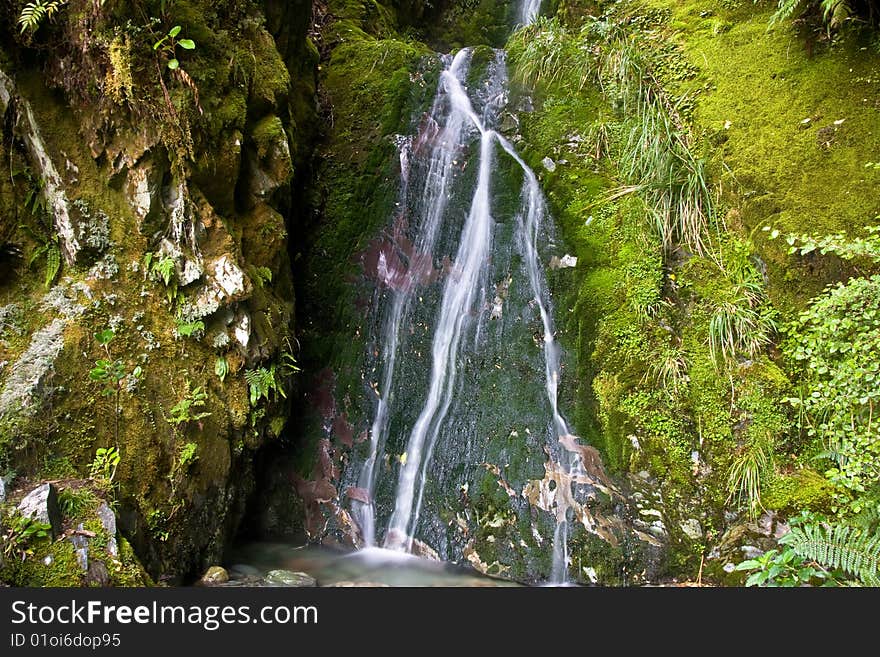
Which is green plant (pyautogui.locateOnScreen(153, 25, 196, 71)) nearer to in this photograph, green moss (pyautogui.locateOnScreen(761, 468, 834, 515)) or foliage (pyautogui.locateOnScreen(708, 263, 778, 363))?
foliage (pyautogui.locateOnScreen(708, 263, 778, 363))

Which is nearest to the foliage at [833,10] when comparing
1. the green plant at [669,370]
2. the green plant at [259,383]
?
the green plant at [669,370]

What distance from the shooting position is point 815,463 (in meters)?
3.95

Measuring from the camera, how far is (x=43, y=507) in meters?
2.98

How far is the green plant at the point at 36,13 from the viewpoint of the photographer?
3584 mm

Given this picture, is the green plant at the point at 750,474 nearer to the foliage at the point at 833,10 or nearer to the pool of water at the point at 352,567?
the pool of water at the point at 352,567

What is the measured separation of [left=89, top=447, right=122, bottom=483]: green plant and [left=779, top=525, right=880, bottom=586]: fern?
4.34 m

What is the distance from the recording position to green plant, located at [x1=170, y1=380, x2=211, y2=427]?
13.7ft

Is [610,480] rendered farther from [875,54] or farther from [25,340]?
[25,340]

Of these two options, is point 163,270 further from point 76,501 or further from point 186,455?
point 76,501

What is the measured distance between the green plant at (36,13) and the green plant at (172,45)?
0.65 meters

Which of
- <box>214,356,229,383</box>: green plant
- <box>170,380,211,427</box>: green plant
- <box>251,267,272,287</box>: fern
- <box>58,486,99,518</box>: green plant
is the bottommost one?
<box>58,486,99,518</box>: green plant

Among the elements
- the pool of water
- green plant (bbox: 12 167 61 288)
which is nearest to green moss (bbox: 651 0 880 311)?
the pool of water

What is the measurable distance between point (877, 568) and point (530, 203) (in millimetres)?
4366

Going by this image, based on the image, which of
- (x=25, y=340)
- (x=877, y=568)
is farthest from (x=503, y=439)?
(x=25, y=340)
